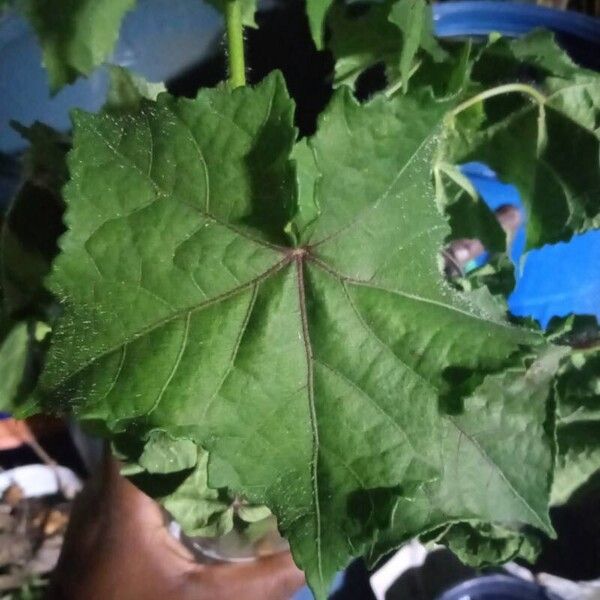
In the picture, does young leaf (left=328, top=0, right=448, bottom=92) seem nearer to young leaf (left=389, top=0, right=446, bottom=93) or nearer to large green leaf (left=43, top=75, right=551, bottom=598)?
young leaf (left=389, top=0, right=446, bottom=93)

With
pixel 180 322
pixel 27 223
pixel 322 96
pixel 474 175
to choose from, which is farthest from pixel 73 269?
pixel 322 96

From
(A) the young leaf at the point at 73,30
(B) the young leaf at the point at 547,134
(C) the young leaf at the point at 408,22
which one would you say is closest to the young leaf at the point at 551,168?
(B) the young leaf at the point at 547,134

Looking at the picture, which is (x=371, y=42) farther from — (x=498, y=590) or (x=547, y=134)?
(x=498, y=590)

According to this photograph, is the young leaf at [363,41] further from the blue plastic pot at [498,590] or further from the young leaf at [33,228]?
the blue plastic pot at [498,590]

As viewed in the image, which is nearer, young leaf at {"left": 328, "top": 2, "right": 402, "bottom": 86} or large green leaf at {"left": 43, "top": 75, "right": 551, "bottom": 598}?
large green leaf at {"left": 43, "top": 75, "right": 551, "bottom": 598}

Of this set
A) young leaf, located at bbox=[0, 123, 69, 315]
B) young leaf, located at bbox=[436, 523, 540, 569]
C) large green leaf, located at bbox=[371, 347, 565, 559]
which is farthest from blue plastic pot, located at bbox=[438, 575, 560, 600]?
young leaf, located at bbox=[0, 123, 69, 315]

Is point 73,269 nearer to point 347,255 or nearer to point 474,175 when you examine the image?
point 347,255
